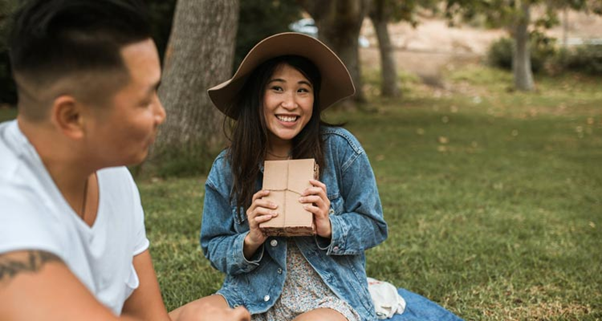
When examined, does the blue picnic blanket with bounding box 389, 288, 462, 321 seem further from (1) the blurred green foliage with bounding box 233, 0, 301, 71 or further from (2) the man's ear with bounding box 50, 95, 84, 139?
(1) the blurred green foliage with bounding box 233, 0, 301, 71

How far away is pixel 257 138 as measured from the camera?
9.07 ft

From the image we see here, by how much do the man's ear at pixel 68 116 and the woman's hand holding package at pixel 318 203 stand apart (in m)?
1.11

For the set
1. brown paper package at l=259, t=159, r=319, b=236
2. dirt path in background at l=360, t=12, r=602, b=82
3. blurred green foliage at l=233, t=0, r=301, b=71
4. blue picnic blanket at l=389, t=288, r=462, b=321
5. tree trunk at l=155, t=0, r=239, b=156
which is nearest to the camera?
brown paper package at l=259, t=159, r=319, b=236

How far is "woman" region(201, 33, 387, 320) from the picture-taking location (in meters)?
2.65

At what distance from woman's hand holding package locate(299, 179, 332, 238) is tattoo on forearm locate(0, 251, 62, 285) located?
121 cm

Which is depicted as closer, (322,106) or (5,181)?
(5,181)

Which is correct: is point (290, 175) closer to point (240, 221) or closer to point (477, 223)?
point (240, 221)

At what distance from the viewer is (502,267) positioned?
4105 millimetres

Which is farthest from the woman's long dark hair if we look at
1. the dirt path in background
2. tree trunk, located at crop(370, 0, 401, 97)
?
the dirt path in background

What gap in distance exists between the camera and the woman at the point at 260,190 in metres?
2.65

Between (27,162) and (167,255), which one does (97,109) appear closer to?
(27,162)

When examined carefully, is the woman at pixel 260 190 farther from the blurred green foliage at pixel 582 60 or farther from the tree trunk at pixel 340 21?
the blurred green foliage at pixel 582 60

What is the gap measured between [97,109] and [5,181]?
256 mm

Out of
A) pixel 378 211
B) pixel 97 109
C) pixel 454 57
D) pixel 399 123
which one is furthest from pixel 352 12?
pixel 454 57
